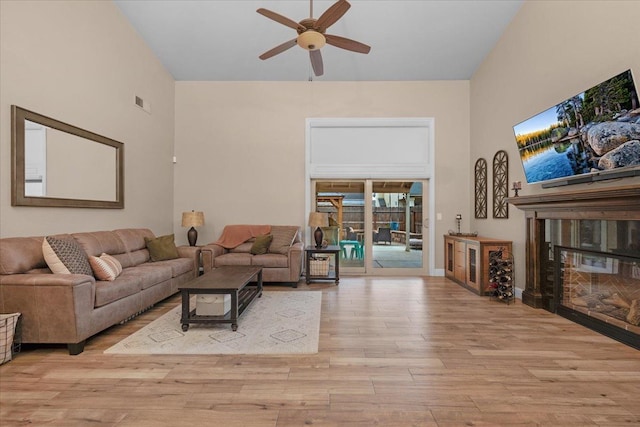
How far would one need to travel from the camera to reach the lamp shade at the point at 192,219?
218 inches

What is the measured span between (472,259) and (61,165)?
A: 18.3 feet

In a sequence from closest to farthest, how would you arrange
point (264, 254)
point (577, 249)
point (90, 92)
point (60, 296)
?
point (60, 296) < point (577, 249) < point (90, 92) < point (264, 254)

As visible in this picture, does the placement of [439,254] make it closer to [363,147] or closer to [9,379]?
[363,147]

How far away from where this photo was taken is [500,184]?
493 cm

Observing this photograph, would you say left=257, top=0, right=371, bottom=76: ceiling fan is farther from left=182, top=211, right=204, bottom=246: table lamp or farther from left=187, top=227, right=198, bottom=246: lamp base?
left=187, top=227, right=198, bottom=246: lamp base

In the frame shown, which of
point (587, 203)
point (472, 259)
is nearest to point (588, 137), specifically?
point (587, 203)

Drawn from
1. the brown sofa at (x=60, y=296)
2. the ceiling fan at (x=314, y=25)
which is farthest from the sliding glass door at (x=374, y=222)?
the brown sofa at (x=60, y=296)

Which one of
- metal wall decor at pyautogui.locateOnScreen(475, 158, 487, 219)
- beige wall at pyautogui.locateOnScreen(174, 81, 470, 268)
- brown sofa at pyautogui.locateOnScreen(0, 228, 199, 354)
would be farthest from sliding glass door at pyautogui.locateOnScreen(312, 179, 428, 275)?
brown sofa at pyautogui.locateOnScreen(0, 228, 199, 354)

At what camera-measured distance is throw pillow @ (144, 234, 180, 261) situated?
4645 mm

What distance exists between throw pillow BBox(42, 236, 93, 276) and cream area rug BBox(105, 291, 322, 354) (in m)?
0.83

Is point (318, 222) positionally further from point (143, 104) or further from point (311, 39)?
point (143, 104)

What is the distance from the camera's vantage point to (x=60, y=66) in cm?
359

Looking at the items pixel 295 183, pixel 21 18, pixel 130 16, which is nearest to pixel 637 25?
pixel 295 183

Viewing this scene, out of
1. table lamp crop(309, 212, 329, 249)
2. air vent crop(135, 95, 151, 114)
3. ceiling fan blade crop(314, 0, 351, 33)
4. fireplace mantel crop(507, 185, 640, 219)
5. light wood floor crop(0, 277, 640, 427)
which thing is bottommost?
light wood floor crop(0, 277, 640, 427)
